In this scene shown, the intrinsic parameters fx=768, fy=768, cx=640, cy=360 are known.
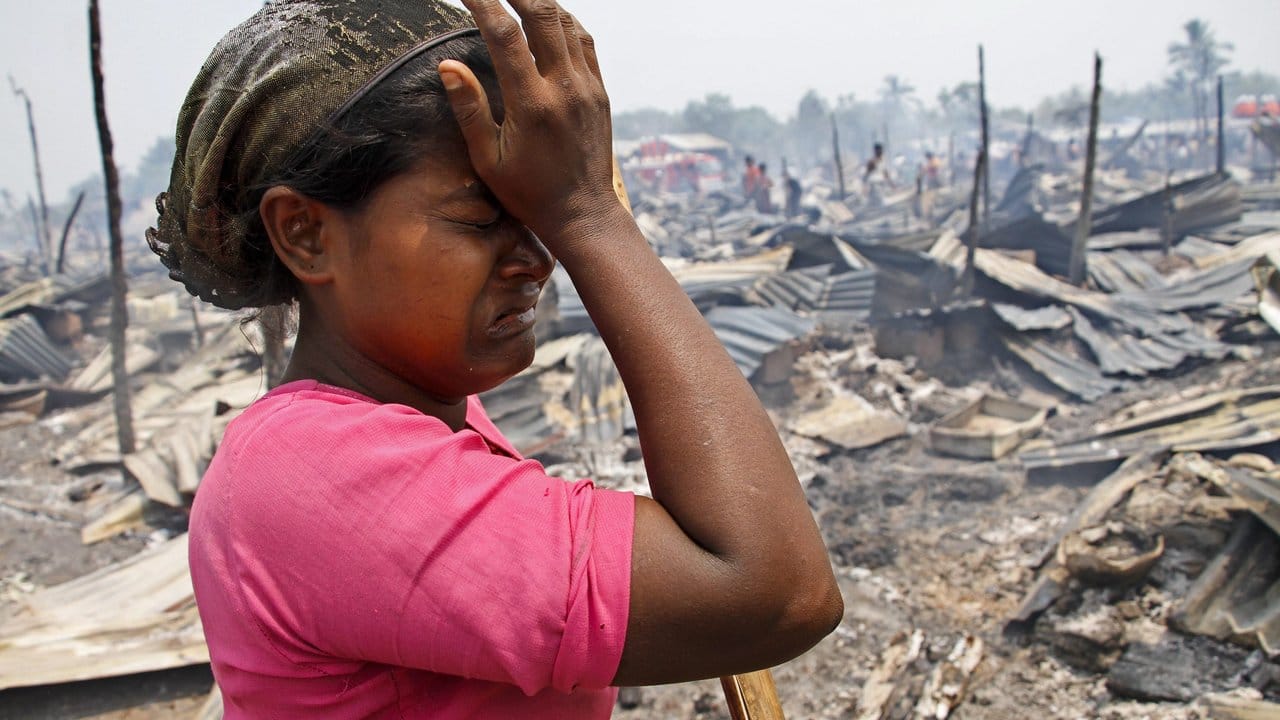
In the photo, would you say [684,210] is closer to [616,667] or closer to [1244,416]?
[1244,416]

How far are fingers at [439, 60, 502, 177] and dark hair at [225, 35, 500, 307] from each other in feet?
0.08

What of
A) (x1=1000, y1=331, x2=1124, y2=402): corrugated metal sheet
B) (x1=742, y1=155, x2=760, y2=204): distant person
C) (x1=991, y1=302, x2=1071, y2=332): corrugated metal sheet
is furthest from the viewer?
(x1=742, y1=155, x2=760, y2=204): distant person

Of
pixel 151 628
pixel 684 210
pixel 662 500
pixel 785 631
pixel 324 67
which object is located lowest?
pixel 684 210

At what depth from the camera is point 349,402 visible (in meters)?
0.94

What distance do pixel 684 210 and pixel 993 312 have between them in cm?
2468

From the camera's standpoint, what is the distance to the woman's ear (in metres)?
0.95

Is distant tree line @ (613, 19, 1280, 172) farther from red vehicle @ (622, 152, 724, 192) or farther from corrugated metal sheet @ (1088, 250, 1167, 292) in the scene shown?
corrugated metal sheet @ (1088, 250, 1167, 292)

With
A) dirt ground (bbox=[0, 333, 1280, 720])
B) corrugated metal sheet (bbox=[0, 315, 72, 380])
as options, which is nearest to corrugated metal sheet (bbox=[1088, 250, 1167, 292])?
dirt ground (bbox=[0, 333, 1280, 720])

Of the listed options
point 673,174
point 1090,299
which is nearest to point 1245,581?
point 1090,299

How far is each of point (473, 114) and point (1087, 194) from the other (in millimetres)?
15588

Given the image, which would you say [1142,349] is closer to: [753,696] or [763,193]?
[753,696]

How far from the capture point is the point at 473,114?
0.88 m

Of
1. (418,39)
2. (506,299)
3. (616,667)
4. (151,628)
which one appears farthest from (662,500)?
(151,628)

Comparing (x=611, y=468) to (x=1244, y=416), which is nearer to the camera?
(x=1244, y=416)
